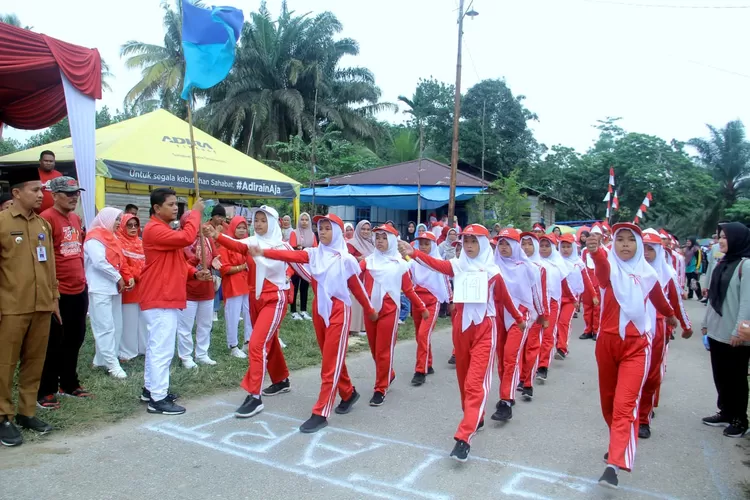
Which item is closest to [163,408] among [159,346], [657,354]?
[159,346]

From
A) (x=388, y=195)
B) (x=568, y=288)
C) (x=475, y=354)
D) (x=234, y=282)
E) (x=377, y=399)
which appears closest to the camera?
(x=475, y=354)

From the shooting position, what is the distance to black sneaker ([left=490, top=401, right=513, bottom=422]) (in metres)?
5.54

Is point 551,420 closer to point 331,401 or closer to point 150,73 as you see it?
point 331,401

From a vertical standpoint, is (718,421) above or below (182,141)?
below

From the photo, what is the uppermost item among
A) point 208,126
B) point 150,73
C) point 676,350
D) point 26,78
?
point 150,73

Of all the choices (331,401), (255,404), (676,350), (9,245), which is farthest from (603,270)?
(676,350)

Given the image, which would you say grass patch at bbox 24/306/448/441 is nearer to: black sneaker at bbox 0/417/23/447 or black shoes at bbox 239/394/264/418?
black sneaker at bbox 0/417/23/447

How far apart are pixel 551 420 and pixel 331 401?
2171 mm

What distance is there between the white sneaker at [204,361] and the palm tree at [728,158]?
4253 cm

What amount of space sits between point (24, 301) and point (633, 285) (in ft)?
15.4

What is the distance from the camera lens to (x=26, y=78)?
22.9ft

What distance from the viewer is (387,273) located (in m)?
6.24

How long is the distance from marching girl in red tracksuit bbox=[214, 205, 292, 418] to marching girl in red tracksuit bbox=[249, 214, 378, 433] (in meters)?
0.27

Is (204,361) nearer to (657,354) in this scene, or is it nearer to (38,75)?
(38,75)
